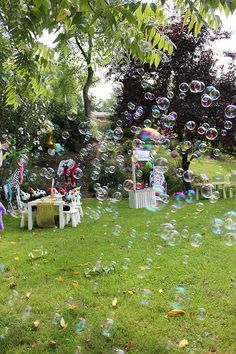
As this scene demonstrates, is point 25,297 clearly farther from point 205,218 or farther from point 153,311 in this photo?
point 205,218

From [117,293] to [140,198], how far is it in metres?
6.79

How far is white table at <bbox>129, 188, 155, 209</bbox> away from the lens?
11.0 meters

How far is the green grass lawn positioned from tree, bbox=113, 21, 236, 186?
562cm

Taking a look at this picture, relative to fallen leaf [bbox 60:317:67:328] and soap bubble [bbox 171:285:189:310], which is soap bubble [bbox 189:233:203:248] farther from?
fallen leaf [bbox 60:317:67:328]

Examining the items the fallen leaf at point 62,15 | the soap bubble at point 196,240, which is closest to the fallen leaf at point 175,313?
the soap bubble at point 196,240

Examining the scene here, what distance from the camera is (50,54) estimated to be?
3.62m

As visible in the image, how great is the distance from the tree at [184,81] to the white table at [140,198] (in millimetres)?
2143

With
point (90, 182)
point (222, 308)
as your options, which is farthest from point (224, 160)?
point (222, 308)

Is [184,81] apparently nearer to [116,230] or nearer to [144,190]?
[144,190]

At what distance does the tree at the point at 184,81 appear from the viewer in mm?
12273

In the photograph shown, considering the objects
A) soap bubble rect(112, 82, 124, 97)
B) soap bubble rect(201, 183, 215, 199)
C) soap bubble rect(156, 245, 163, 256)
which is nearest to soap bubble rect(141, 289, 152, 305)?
soap bubble rect(156, 245, 163, 256)

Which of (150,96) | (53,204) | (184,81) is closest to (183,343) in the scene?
(53,204)

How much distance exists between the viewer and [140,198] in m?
11.1

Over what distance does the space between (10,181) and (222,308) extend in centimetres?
821
